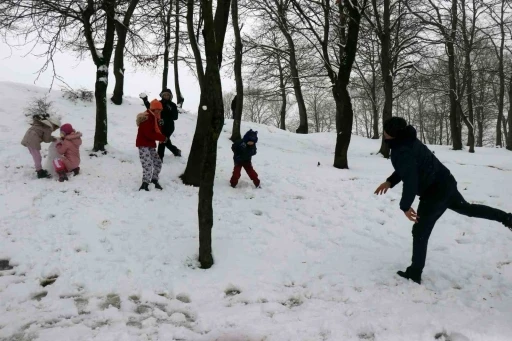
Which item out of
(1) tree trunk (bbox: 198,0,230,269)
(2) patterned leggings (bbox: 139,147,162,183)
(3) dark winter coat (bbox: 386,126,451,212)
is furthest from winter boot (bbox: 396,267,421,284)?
(2) patterned leggings (bbox: 139,147,162,183)

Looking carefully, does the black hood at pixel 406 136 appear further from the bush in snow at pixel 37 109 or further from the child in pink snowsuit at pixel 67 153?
the bush in snow at pixel 37 109

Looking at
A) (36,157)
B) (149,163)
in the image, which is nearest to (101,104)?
(36,157)

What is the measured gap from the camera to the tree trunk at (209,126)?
A: 3656 mm

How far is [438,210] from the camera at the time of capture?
11.7ft

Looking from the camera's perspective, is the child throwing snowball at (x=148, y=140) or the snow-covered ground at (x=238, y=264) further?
the child throwing snowball at (x=148, y=140)

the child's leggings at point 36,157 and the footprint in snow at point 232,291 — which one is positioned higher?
the child's leggings at point 36,157

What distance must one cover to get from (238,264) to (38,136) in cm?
512

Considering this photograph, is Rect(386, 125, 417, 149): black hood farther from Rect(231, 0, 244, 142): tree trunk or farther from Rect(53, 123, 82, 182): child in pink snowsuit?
Rect(231, 0, 244, 142): tree trunk

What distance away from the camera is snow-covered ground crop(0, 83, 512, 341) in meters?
2.93

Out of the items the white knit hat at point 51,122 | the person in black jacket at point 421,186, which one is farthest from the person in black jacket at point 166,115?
the person in black jacket at point 421,186

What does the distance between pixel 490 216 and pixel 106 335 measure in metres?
3.78

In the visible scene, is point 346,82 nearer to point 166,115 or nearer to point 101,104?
point 166,115

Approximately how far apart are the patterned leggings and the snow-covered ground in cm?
36

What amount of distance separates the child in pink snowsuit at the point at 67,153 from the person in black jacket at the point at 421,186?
19.4 ft
